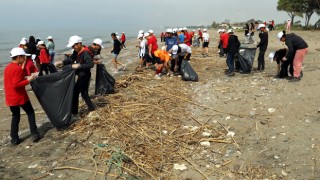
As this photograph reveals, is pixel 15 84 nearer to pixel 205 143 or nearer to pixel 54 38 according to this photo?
pixel 205 143

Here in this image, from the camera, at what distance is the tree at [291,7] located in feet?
128

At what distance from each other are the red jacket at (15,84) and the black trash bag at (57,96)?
0.41 meters

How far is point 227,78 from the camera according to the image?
9352 millimetres

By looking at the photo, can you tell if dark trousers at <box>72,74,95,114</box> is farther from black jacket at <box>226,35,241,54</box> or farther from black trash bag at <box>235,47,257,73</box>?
black trash bag at <box>235,47,257,73</box>

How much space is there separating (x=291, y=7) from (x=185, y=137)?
4047cm

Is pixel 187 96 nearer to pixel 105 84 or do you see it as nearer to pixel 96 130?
pixel 105 84

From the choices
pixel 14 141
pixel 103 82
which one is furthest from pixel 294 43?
pixel 14 141

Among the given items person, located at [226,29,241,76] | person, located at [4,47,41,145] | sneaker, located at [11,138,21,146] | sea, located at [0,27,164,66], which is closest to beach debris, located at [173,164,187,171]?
person, located at [4,47,41,145]

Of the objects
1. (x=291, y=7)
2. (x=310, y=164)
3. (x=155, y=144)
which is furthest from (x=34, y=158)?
(x=291, y=7)

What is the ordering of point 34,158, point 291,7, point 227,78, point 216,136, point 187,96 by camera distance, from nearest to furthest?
point 34,158
point 216,136
point 187,96
point 227,78
point 291,7

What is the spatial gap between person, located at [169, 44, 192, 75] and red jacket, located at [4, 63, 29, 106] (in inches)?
214

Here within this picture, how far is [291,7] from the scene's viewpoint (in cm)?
3975

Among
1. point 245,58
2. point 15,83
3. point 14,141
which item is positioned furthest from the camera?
point 245,58

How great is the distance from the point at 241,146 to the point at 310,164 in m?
1.03
